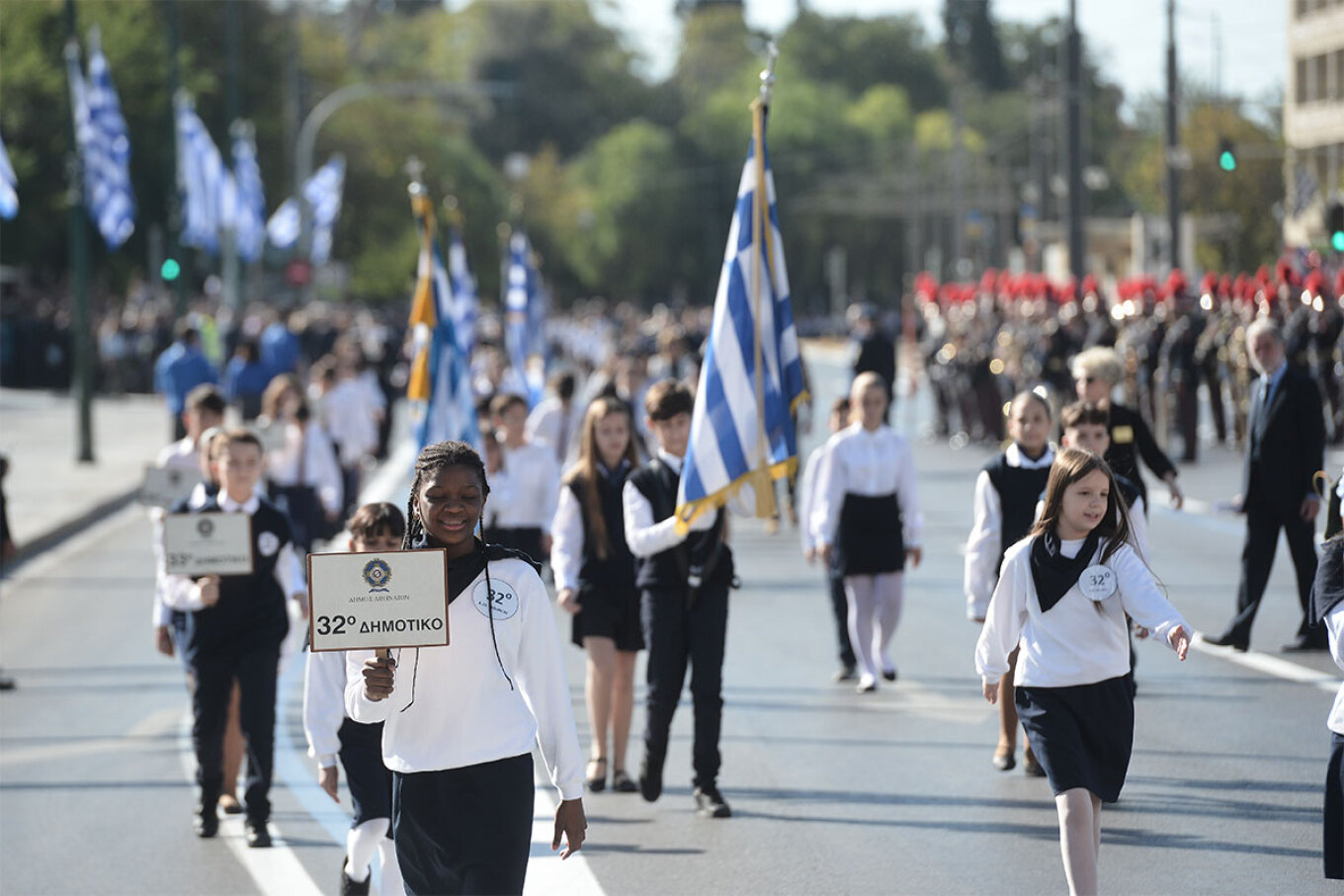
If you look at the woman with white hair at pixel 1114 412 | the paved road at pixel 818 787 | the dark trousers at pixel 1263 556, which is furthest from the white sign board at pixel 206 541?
the dark trousers at pixel 1263 556

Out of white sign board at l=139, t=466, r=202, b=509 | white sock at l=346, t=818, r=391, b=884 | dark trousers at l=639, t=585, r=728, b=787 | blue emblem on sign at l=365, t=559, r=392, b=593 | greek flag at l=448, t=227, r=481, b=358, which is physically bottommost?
white sock at l=346, t=818, r=391, b=884

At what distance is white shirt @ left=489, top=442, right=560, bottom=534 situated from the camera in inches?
486

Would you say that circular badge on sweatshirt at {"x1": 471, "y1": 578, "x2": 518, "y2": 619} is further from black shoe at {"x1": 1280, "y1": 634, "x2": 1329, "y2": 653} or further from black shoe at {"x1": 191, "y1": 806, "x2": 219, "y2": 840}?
black shoe at {"x1": 1280, "y1": 634, "x2": 1329, "y2": 653}

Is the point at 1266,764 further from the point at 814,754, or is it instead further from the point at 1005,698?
the point at 814,754

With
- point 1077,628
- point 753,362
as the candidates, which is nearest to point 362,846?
point 1077,628

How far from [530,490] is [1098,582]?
5.96 metres

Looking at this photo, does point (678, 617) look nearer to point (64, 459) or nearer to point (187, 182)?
point (64, 459)

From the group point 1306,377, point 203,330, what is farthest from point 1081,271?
point 1306,377

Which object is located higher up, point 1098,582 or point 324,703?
point 1098,582

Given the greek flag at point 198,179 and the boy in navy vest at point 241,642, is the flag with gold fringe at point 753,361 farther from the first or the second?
the greek flag at point 198,179

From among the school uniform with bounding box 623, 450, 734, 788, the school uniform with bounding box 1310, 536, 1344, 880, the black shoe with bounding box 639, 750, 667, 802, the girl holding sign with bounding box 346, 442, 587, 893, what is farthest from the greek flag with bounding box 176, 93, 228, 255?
the girl holding sign with bounding box 346, 442, 587, 893

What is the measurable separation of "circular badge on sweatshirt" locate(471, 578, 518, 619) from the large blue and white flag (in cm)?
2343

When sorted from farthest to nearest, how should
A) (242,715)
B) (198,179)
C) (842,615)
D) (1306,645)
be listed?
1. (198,179)
2. (1306,645)
3. (842,615)
4. (242,715)

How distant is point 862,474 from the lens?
1148 cm
